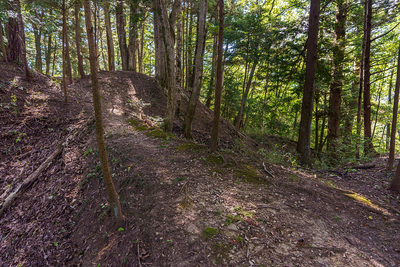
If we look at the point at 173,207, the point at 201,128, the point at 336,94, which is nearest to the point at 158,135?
the point at 173,207

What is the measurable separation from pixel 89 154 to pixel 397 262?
724 centimetres

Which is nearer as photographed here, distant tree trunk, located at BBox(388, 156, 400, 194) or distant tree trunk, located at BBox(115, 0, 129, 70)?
distant tree trunk, located at BBox(388, 156, 400, 194)

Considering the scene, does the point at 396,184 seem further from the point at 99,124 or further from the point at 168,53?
the point at 168,53

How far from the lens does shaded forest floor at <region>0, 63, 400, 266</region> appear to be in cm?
299

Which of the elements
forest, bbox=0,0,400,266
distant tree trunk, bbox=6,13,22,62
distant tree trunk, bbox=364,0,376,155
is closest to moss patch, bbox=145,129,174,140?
forest, bbox=0,0,400,266

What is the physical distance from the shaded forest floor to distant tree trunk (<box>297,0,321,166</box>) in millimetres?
1012

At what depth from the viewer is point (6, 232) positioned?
14.8 feet

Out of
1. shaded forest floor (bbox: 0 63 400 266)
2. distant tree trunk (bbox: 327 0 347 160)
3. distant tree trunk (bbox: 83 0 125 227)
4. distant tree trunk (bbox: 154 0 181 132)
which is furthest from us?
distant tree trunk (bbox: 327 0 347 160)

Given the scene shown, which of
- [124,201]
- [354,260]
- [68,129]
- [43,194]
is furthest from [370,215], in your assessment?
[68,129]

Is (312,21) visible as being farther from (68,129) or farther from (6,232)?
(6,232)

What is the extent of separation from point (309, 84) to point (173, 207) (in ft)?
21.8

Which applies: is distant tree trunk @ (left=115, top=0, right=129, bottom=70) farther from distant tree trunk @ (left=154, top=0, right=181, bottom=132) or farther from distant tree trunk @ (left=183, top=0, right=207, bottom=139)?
distant tree trunk @ (left=183, top=0, right=207, bottom=139)

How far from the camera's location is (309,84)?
723 centimetres

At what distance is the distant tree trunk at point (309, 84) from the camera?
22.9 feet
